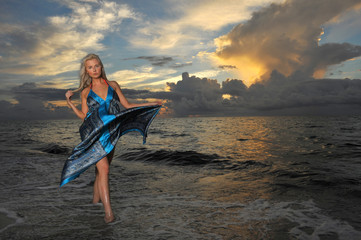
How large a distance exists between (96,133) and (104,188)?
32.6 inches

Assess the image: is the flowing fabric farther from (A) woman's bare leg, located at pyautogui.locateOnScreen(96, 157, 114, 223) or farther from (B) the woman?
(A) woman's bare leg, located at pyautogui.locateOnScreen(96, 157, 114, 223)

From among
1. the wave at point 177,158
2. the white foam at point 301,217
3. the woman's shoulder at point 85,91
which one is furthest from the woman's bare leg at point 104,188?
the wave at point 177,158

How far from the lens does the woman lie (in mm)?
3600

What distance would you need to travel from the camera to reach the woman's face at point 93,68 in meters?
3.77

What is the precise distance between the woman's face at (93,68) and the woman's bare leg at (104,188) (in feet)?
4.34

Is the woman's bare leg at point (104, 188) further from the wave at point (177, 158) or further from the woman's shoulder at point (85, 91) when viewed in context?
the wave at point (177, 158)

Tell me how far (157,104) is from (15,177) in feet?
18.2

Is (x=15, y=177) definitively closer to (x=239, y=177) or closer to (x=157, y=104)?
(x=157, y=104)

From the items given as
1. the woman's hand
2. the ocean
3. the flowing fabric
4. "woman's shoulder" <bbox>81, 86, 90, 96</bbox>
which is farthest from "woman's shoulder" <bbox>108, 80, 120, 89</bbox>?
the ocean

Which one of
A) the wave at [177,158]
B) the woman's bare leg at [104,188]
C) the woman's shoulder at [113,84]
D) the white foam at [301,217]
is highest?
the woman's shoulder at [113,84]

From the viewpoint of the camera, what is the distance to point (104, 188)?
3.61 m

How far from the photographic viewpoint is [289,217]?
4070 millimetres

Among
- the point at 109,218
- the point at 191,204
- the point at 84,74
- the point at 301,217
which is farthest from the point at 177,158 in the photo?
the point at 84,74

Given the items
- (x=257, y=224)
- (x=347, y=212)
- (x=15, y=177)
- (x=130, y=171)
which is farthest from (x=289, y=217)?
(x=15, y=177)
